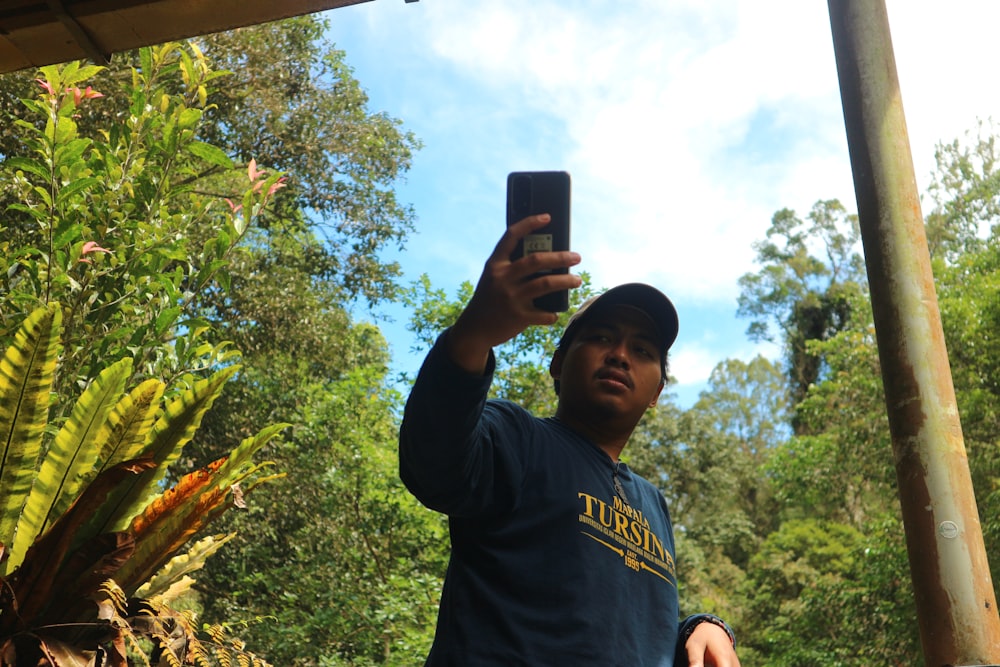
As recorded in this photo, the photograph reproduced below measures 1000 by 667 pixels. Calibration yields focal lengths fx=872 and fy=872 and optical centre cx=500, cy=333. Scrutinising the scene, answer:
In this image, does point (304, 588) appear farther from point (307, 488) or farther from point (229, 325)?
point (229, 325)

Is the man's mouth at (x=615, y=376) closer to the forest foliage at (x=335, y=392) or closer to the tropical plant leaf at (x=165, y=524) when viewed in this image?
the tropical plant leaf at (x=165, y=524)

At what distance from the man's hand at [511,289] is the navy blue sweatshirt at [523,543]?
0.23 feet

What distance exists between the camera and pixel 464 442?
1.09 metres

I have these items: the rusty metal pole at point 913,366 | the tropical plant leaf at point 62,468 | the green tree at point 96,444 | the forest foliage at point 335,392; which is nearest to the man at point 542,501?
the rusty metal pole at point 913,366

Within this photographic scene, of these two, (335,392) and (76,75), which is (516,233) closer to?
(76,75)

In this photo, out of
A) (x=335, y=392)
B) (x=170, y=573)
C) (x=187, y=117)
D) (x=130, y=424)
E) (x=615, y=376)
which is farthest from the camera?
(x=335, y=392)

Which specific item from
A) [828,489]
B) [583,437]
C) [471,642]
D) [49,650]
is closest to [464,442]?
[471,642]

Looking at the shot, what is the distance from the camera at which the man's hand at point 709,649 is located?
1.38 meters

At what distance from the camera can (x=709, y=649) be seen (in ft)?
4.59

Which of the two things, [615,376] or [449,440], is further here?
[615,376]

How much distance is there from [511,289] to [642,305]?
29.2 inches

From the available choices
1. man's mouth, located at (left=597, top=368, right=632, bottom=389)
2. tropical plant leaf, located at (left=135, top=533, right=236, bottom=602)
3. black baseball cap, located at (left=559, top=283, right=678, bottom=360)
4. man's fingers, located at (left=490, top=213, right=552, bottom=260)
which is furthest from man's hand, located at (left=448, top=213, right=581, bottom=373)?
tropical plant leaf, located at (left=135, top=533, right=236, bottom=602)

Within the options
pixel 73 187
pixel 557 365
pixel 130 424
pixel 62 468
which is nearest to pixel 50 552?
pixel 62 468

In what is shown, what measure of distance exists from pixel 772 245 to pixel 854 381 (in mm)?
14177
